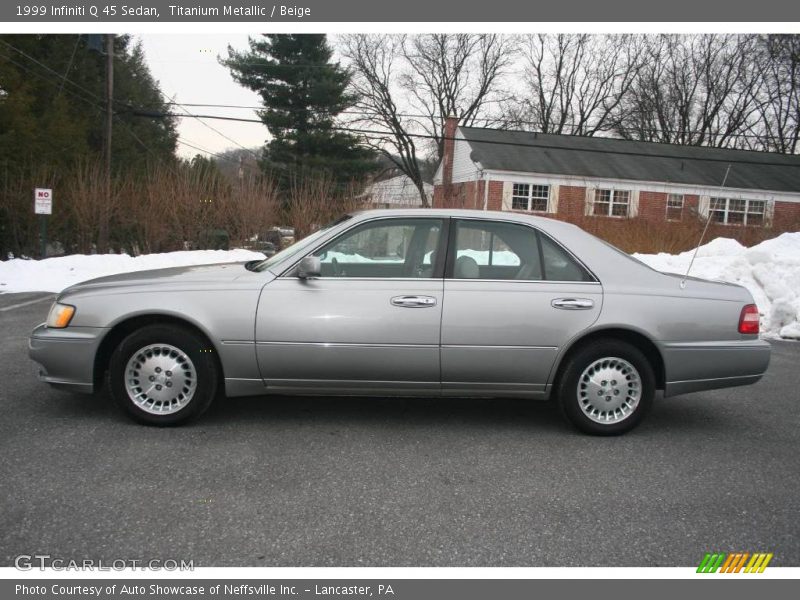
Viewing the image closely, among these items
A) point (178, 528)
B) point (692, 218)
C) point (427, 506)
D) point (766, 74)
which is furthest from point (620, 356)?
point (766, 74)

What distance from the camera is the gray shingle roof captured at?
31.4m

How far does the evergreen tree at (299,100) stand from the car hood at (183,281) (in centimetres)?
2988

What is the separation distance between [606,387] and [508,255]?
114 cm

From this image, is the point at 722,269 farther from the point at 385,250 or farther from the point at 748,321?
the point at 385,250

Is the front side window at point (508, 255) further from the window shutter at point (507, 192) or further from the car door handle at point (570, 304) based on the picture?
the window shutter at point (507, 192)

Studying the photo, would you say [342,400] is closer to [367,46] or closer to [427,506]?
[427,506]

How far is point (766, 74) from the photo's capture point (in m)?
43.0

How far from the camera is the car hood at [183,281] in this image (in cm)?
432

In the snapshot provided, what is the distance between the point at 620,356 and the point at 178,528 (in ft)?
9.79

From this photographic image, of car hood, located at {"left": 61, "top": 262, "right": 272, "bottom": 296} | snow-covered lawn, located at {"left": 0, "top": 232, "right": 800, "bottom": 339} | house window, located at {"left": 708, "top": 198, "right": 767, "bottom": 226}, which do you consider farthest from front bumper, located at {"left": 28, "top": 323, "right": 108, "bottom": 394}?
house window, located at {"left": 708, "top": 198, "right": 767, "bottom": 226}

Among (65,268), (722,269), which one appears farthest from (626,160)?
(65,268)

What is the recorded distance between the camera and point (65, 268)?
14.5 meters

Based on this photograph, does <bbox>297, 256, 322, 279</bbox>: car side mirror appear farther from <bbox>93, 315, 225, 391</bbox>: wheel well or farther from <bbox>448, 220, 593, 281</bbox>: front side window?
<bbox>448, 220, 593, 281</bbox>: front side window

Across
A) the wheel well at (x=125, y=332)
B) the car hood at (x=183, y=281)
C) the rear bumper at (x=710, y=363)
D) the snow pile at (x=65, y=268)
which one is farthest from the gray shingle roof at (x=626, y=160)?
the wheel well at (x=125, y=332)
